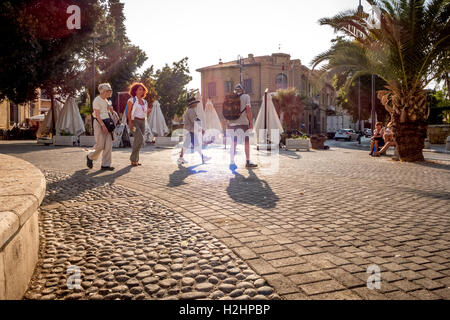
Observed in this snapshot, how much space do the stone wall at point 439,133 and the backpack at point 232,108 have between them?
67.7ft

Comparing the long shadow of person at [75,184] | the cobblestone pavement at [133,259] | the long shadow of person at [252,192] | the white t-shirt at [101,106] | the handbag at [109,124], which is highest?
the white t-shirt at [101,106]

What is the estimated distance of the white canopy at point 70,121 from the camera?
19.8 meters

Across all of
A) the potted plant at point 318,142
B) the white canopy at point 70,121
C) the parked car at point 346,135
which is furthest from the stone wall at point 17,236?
the parked car at point 346,135

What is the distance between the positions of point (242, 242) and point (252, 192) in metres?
2.25

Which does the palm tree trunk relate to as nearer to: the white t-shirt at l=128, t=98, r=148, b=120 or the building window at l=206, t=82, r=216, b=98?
the white t-shirt at l=128, t=98, r=148, b=120

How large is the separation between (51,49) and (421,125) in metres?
17.6

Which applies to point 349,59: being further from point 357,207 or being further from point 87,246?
point 87,246

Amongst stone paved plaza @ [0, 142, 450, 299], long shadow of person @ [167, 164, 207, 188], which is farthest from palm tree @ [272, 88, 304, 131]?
stone paved plaza @ [0, 142, 450, 299]

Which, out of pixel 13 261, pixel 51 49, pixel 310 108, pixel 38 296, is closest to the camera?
pixel 13 261

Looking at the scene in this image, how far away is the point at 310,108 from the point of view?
50344 millimetres

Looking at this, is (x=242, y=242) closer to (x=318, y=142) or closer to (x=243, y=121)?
(x=243, y=121)

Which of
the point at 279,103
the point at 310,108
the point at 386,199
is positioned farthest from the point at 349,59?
the point at 310,108

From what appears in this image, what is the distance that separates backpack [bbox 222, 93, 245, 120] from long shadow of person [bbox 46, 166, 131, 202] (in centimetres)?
264

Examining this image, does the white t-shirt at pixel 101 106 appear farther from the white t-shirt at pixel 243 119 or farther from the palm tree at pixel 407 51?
the palm tree at pixel 407 51
